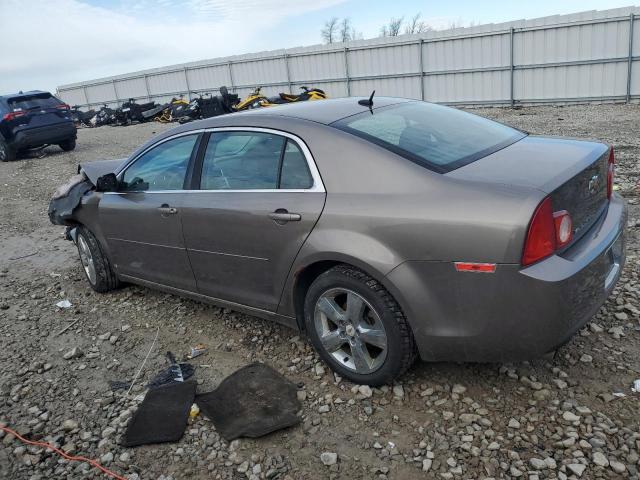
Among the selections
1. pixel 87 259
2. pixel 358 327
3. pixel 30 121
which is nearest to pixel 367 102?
pixel 358 327

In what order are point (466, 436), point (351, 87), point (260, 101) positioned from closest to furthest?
point (466, 436), point (260, 101), point (351, 87)

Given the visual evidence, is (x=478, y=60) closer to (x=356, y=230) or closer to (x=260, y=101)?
(x=260, y=101)

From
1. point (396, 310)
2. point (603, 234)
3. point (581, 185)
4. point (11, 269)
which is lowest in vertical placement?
point (11, 269)

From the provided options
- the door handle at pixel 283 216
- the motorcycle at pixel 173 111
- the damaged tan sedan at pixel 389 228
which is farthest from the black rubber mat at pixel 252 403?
the motorcycle at pixel 173 111

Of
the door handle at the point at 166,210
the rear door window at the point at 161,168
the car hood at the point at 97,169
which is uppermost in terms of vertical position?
the rear door window at the point at 161,168

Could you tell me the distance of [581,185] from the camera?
2701 millimetres

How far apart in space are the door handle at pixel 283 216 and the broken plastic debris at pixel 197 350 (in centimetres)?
127

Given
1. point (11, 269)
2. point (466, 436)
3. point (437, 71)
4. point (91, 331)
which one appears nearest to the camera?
point (466, 436)

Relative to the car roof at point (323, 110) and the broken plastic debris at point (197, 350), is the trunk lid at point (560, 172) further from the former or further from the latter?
the broken plastic debris at point (197, 350)

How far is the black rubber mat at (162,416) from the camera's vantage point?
2940 mm

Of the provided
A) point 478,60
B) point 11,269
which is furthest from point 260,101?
point 11,269

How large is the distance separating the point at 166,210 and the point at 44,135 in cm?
1352

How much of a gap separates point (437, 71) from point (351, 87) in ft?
12.7

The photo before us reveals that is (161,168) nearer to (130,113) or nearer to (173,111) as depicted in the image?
(173,111)
